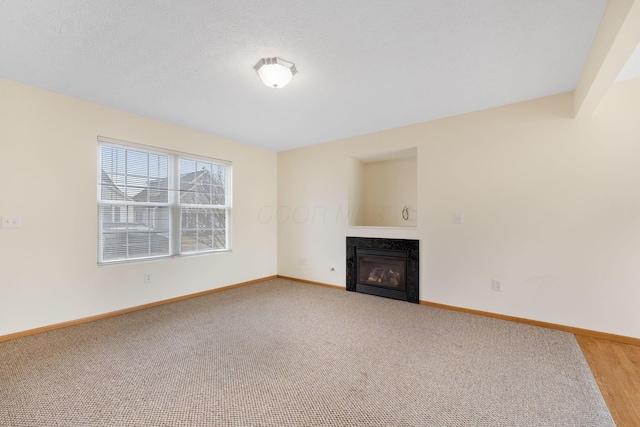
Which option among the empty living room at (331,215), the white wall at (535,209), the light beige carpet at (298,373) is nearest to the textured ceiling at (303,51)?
the empty living room at (331,215)

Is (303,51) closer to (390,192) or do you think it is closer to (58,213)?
(58,213)

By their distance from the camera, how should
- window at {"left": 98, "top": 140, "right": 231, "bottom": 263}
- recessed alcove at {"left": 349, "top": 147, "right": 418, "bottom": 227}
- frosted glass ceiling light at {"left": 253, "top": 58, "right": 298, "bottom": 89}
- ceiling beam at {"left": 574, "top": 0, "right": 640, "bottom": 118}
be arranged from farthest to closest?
recessed alcove at {"left": 349, "top": 147, "right": 418, "bottom": 227} → window at {"left": 98, "top": 140, "right": 231, "bottom": 263} → frosted glass ceiling light at {"left": 253, "top": 58, "right": 298, "bottom": 89} → ceiling beam at {"left": 574, "top": 0, "right": 640, "bottom": 118}

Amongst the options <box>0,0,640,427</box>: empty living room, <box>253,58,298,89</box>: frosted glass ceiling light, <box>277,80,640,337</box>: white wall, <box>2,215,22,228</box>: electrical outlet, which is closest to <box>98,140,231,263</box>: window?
<box>0,0,640,427</box>: empty living room

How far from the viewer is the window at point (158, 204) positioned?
3.25 meters

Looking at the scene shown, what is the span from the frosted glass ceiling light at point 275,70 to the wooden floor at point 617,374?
3.15 metres

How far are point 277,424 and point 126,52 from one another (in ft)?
9.15

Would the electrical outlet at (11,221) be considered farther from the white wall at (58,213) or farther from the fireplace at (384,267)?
the fireplace at (384,267)

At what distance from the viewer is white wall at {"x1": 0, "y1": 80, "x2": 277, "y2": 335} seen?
8.42ft

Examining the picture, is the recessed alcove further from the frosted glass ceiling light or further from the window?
the frosted glass ceiling light

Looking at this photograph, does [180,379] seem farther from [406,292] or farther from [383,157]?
[383,157]

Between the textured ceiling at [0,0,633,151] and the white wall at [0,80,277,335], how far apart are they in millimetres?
252

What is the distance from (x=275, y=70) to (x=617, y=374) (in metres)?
3.50

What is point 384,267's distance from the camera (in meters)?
4.07

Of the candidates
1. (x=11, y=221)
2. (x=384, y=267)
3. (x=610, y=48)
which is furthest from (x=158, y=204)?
(x=610, y=48)
